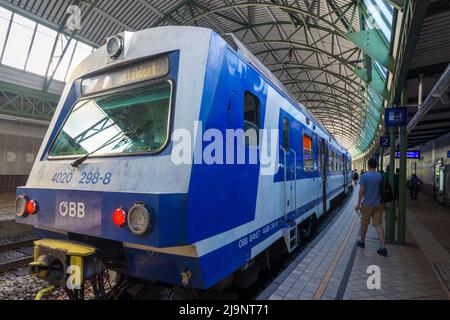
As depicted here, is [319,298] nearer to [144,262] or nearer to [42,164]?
[144,262]

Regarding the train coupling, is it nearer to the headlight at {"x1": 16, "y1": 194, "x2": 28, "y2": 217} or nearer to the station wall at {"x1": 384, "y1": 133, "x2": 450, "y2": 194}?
the headlight at {"x1": 16, "y1": 194, "x2": 28, "y2": 217}

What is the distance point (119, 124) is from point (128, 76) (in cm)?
49

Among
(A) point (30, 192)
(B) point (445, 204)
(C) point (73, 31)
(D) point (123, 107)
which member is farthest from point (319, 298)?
(C) point (73, 31)

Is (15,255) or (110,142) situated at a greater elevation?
(110,142)

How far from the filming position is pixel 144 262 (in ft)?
8.76

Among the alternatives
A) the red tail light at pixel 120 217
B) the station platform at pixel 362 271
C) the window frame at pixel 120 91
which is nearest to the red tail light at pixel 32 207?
the window frame at pixel 120 91

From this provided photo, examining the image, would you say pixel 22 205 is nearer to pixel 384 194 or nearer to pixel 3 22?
pixel 384 194

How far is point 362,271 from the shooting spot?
15.9ft

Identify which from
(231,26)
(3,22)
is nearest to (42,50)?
(3,22)

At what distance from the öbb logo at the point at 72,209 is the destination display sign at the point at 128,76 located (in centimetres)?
124

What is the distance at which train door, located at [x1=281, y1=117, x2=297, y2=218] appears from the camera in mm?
4590

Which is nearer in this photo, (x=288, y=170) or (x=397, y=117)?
(x=288, y=170)

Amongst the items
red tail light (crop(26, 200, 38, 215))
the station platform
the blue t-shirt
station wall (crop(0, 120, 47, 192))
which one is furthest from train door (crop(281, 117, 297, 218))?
station wall (crop(0, 120, 47, 192))

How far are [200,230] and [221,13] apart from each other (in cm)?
1943
